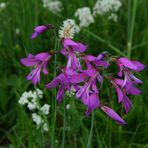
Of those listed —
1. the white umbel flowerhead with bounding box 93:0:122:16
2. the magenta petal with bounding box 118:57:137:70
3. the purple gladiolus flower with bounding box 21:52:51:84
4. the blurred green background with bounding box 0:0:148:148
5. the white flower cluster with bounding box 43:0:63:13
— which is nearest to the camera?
the magenta petal with bounding box 118:57:137:70

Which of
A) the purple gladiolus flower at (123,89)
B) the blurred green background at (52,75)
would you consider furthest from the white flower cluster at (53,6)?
the purple gladiolus flower at (123,89)

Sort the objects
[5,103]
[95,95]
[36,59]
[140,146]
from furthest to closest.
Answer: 1. [5,103]
2. [140,146]
3. [36,59]
4. [95,95]

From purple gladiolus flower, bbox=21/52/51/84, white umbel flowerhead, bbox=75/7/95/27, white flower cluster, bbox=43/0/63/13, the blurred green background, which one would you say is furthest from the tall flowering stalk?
white flower cluster, bbox=43/0/63/13

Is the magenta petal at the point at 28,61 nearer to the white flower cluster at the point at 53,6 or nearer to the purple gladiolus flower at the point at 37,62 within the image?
the purple gladiolus flower at the point at 37,62

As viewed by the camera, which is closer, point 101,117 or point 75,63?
point 75,63

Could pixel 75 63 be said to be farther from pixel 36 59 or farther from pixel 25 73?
pixel 25 73

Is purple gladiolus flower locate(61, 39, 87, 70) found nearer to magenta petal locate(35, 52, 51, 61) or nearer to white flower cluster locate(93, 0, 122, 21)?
magenta petal locate(35, 52, 51, 61)

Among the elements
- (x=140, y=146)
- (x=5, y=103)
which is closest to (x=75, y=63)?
(x=140, y=146)
